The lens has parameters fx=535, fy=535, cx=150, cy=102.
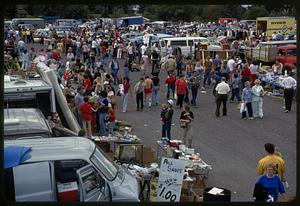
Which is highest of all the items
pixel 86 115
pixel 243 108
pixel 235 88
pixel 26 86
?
pixel 26 86

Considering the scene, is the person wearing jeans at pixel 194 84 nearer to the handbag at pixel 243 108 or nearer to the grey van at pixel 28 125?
the handbag at pixel 243 108

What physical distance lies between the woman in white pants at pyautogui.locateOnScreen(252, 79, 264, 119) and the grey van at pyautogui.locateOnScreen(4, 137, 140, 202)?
8664mm

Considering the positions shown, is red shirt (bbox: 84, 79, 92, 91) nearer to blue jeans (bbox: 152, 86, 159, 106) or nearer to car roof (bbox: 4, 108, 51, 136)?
blue jeans (bbox: 152, 86, 159, 106)

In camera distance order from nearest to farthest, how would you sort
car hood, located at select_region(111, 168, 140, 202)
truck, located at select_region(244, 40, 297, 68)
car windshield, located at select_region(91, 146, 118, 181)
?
1. car hood, located at select_region(111, 168, 140, 202)
2. car windshield, located at select_region(91, 146, 118, 181)
3. truck, located at select_region(244, 40, 297, 68)

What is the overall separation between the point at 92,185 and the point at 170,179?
1.76 m

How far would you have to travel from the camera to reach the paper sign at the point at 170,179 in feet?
20.0

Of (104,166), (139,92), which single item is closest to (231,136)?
(139,92)

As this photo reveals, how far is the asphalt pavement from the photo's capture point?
8562mm

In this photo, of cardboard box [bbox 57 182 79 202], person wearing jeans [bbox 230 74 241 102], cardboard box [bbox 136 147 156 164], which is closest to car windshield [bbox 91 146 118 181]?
cardboard box [bbox 57 182 79 202]

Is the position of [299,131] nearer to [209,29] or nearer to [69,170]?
[69,170]

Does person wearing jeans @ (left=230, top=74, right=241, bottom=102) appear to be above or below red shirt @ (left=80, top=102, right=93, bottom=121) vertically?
below

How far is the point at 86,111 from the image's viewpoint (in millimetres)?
11164

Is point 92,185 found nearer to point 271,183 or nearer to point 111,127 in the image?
point 271,183

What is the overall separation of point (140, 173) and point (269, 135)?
5586 mm
